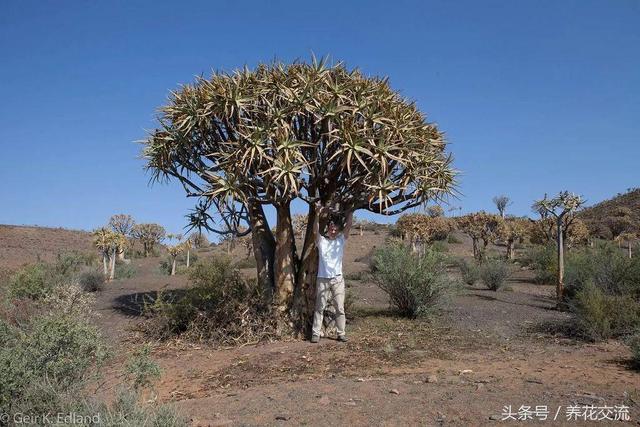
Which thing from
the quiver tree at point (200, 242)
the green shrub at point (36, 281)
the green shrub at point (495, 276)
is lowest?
the green shrub at point (36, 281)

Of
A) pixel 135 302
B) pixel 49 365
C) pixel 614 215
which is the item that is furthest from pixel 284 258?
pixel 614 215

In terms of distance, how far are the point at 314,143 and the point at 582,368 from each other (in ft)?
17.0

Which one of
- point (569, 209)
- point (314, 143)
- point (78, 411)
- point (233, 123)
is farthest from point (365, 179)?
point (569, 209)

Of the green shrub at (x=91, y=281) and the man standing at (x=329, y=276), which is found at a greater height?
the man standing at (x=329, y=276)

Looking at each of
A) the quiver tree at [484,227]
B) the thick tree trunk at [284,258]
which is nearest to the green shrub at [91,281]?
the thick tree trunk at [284,258]

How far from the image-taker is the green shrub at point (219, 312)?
8773mm

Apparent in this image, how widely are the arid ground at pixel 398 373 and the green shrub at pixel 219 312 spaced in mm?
306

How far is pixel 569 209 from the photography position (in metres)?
12.7

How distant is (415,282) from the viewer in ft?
34.6

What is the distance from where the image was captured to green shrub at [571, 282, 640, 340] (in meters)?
8.45

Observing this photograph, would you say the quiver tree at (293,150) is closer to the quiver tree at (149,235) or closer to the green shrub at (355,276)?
the green shrub at (355,276)

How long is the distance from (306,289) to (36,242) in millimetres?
41610

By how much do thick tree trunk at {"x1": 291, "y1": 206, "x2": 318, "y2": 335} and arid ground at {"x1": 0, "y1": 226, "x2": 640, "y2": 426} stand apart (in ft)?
2.08

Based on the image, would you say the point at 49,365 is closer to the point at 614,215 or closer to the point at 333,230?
the point at 333,230
